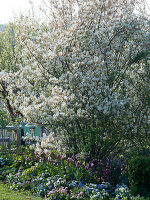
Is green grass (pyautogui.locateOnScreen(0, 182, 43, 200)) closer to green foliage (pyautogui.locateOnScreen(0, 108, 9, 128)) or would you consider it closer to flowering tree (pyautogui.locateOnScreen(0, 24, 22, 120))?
green foliage (pyautogui.locateOnScreen(0, 108, 9, 128))

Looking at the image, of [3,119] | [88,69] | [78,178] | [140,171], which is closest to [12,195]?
[78,178]

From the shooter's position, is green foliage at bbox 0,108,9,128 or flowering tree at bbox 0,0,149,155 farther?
green foliage at bbox 0,108,9,128

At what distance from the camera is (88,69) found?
21.6 feet

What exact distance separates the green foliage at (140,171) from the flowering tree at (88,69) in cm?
105

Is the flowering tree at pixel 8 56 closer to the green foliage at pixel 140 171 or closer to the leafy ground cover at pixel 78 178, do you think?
the leafy ground cover at pixel 78 178

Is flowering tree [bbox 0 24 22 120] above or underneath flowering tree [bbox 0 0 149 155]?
above

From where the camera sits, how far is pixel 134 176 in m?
5.54

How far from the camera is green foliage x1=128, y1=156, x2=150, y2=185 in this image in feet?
17.8

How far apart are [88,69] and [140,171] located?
8.45 ft

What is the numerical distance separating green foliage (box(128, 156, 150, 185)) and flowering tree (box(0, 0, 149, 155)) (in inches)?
41.2

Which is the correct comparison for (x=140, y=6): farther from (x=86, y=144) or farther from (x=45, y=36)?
(x=86, y=144)

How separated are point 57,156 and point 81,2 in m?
3.89

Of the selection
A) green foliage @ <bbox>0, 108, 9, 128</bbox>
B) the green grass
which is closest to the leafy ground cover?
the green grass

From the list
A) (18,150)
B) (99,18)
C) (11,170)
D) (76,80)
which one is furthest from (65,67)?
(18,150)
